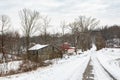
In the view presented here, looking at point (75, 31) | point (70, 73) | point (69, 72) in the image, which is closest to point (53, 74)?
point (70, 73)

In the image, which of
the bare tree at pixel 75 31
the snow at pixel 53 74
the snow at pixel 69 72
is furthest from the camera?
the bare tree at pixel 75 31

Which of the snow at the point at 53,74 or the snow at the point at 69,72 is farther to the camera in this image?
the snow at the point at 69,72

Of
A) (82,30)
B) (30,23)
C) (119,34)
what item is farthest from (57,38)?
(119,34)

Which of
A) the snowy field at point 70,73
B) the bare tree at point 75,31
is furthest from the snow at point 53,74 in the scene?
the bare tree at point 75,31

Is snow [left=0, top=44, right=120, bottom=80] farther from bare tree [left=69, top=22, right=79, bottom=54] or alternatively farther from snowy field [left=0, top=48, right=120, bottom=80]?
bare tree [left=69, top=22, right=79, bottom=54]

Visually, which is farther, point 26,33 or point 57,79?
point 26,33

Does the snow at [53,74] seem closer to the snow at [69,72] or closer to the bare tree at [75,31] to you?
the snow at [69,72]

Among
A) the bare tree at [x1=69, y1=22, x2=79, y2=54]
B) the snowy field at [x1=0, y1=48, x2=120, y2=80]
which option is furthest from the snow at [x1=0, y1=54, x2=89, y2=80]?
the bare tree at [x1=69, y1=22, x2=79, y2=54]

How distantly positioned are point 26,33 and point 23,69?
172ft

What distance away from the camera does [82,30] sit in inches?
4781

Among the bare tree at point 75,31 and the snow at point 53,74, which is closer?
the snow at point 53,74

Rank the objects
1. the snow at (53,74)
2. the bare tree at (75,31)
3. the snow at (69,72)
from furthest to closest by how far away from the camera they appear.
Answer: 1. the bare tree at (75,31)
2. the snow at (69,72)
3. the snow at (53,74)

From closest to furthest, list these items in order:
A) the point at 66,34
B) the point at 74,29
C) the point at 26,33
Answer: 1. the point at 26,33
2. the point at 74,29
3. the point at 66,34

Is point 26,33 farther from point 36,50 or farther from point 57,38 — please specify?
point 57,38
